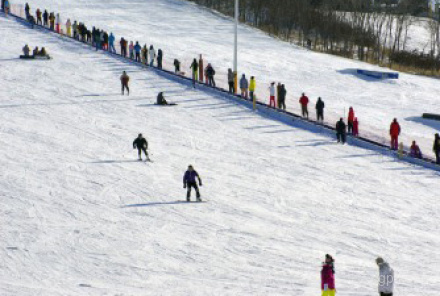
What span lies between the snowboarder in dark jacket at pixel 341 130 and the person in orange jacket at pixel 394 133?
1502mm

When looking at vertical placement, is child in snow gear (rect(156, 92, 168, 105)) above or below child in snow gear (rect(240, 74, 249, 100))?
below

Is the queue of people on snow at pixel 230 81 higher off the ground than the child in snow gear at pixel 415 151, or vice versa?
the queue of people on snow at pixel 230 81

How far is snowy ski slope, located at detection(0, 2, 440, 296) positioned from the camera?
13617mm

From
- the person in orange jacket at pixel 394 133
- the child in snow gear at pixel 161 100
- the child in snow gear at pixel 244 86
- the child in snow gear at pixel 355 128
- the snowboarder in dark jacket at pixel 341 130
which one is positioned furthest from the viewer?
the child in snow gear at pixel 244 86

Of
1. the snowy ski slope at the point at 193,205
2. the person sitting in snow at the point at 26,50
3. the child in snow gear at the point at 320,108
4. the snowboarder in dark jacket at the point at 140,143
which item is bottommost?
the snowy ski slope at the point at 193,205

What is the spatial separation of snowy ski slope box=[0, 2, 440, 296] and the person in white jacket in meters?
1.60

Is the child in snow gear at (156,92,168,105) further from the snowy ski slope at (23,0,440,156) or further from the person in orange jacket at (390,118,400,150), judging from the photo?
the person in orange jacket at (390,118,400,150)

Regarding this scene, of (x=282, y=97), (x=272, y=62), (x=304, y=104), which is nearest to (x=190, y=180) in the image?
(x=304, y=104)

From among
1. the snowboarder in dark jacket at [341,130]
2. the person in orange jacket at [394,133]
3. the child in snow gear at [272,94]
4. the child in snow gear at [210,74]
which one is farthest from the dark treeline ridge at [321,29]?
the person in orange jacket at [394,133]

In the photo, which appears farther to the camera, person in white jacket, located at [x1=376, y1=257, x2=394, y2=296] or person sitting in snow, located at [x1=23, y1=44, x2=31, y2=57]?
person sitting in snow, located at [x1=23, y1=44, x2=31, y2=57]

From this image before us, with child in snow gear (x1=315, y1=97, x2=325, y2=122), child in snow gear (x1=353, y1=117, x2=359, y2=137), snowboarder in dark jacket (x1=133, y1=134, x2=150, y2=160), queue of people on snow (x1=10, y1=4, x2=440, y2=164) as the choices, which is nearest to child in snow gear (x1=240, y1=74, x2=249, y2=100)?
queue of people on snow (x1=10, y1=4, x2=440, y2=164)

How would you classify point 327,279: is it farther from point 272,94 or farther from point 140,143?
point 272,94

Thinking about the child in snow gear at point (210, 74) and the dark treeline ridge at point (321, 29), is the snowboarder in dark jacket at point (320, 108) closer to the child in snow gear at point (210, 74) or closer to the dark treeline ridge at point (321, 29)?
the child in snow gear at point (210, 74)

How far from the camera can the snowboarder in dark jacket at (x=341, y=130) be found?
23.7m
